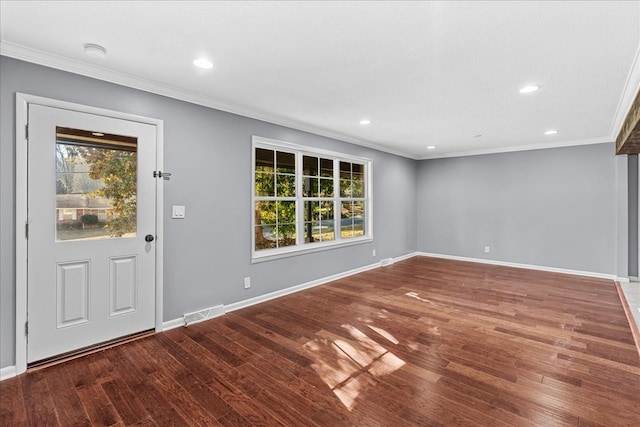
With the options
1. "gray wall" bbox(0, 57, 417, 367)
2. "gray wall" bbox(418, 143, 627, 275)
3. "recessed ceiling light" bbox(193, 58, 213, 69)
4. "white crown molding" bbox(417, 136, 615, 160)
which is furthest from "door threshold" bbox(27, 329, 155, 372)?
"white crown molding" bbox(417, 136, 615, 160)

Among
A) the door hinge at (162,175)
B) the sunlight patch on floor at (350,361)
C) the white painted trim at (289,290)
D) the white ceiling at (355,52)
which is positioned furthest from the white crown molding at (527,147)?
the door hinge at (162,175)

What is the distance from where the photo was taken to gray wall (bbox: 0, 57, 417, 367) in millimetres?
2287

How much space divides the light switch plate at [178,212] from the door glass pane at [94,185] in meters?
0.35

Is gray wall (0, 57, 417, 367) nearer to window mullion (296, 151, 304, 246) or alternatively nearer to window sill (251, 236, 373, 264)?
window sill (251, 236, 373, 264)

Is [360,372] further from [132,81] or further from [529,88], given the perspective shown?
[132,81]

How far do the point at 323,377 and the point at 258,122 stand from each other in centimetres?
307

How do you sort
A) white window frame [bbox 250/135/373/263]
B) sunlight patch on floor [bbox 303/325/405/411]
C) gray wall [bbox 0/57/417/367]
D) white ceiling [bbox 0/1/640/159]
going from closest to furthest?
white ceiling [bbox 0/1/640/159]
sunlight patch on floor [bbox 303/325/405/411]
gray wall [bbox 0/57/417/367]
white window frame [bbox 250/135/373/263]

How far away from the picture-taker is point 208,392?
212cm

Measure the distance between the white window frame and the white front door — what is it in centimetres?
124

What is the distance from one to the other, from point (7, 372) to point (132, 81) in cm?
253

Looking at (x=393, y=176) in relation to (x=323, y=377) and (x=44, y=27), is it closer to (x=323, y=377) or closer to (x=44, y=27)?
(x=323, y=377)

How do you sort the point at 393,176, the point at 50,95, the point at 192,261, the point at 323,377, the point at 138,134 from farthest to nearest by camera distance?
1. the point at 393,176
2. the point at 192,261
3. the point at 138,134
4. the point at 50,95
5. the point at 323,377

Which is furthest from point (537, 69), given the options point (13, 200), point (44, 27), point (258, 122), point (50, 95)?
point (13, 200)

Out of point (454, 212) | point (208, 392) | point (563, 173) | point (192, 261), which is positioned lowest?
point (208, 392)
